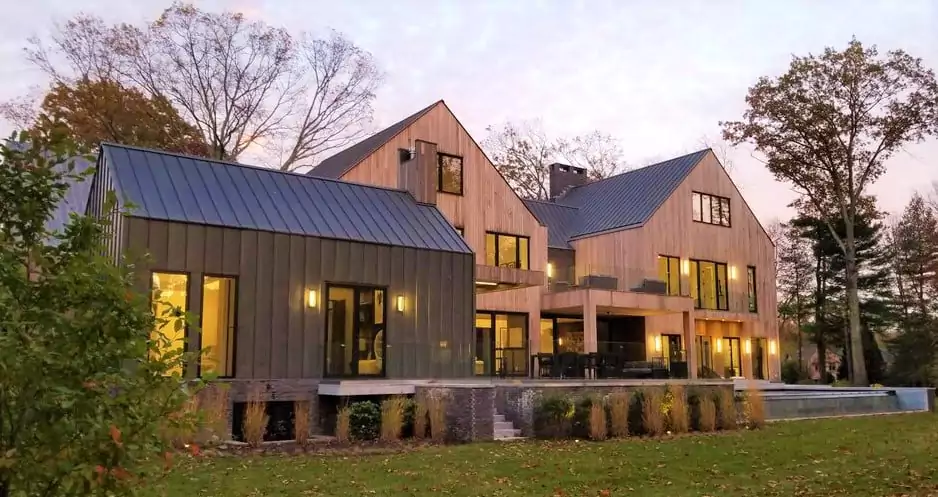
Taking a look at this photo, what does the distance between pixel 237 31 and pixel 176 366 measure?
28.4 meters

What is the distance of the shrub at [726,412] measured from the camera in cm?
1723

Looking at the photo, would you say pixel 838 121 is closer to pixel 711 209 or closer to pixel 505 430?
pixel 711 209

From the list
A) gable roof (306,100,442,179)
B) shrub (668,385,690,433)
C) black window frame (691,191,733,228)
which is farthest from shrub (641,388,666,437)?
black window frame (691,191,733,228)

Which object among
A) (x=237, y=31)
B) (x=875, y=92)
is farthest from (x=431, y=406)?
(x=875, y=92)

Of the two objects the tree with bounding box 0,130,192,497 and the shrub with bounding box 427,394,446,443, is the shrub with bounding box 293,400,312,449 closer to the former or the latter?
the shrub with bounding box 427,394,446,443

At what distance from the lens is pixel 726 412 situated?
1727 cm

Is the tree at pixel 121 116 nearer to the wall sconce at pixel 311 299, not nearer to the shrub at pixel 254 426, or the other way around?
the wall sconce at pixel 311 299

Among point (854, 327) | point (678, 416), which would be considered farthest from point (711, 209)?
point (678, 416)

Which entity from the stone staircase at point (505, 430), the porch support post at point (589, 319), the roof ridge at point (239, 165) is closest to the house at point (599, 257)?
the porch support post at point (589, 319)

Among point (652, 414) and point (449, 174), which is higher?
point (449, 174)

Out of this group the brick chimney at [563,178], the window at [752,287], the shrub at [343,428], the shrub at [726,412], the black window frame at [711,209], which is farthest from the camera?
the brick chimney at [563,178]

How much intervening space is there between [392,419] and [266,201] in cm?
588

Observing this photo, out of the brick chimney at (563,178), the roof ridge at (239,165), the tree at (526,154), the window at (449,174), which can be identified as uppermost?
the tree at (526,154)

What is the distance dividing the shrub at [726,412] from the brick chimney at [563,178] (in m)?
19.5
